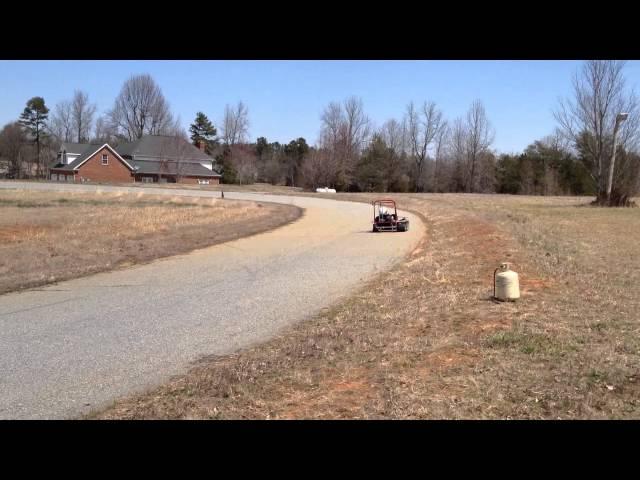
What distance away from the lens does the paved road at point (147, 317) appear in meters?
5.65

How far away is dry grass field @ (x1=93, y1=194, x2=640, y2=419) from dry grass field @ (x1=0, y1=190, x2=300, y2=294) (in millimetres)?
6827

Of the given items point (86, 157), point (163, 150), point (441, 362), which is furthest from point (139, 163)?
point (441, 362)

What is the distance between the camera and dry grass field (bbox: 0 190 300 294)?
1316 cm

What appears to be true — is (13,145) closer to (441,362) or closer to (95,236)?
(95,236)

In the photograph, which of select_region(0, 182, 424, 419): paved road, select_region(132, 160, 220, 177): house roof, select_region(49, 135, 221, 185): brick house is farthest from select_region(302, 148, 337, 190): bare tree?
select_region(0, 182, 424, 419): paved road

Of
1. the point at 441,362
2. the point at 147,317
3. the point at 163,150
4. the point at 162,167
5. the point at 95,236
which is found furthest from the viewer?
the point at 163,150

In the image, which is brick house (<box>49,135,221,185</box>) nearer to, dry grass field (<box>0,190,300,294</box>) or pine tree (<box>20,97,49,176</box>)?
pine tree (<box>20,97,49,176</box>)

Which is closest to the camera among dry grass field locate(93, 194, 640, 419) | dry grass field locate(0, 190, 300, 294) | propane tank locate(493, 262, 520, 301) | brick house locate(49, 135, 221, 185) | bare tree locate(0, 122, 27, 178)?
dry grass field locate(93, 194, 640, 419)

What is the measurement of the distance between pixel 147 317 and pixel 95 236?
1224 cm

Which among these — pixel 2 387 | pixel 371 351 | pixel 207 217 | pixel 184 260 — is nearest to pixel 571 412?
pixel 371 351

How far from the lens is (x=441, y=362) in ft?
19.7

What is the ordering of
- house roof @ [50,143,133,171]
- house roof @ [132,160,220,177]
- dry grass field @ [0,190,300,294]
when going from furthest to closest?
1. house roof @ [132,160,220,177]
2. house roof @ [50,143,133,171]
3. dry grass field @ [0,190,300,294]
